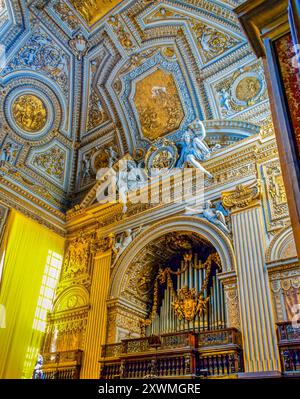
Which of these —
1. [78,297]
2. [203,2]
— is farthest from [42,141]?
[203,2]

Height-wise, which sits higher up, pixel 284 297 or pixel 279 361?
pixel 284 297

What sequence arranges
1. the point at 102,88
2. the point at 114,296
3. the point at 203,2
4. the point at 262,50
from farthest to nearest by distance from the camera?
the point at 102,88, the point at 203,2, the point at 114,296, the point at 262,50

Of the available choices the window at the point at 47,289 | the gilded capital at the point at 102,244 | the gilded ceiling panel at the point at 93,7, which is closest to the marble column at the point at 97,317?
the gilded capital at the point at 102,244

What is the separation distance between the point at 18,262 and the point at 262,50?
9.76 meters

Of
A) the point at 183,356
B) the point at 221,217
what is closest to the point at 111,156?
the point at 221,217

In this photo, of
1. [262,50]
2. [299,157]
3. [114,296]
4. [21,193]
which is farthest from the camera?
[21,193]

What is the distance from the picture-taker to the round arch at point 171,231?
31.6ft

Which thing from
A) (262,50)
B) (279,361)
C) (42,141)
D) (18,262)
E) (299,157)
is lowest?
(279,361)

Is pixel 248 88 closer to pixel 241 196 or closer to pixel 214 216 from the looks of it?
pixel 241 196

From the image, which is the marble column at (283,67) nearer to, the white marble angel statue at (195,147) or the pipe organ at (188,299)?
the pipe organ at (188,299)

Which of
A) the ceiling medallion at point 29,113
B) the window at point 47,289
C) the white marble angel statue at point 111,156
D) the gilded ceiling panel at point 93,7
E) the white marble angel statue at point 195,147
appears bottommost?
the window at point 47,289

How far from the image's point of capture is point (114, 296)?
1102cm

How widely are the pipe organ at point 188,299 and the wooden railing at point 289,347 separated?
2219mm

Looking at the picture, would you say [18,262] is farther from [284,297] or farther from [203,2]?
[203,2]
